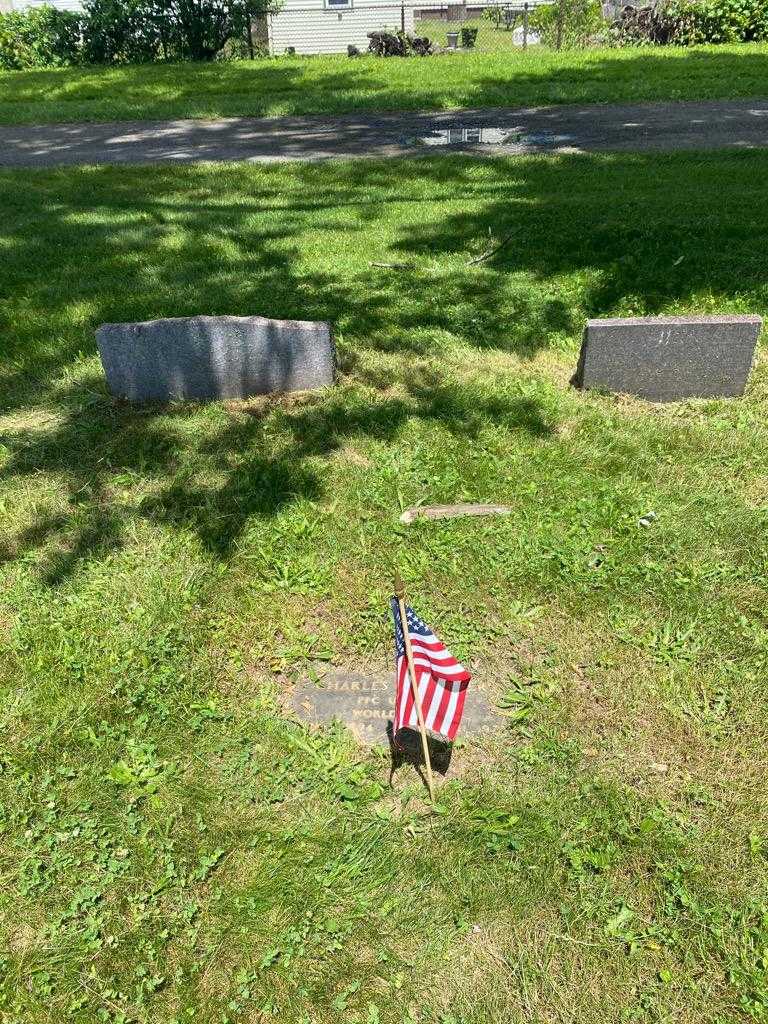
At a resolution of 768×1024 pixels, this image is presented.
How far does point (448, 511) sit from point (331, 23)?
2965cm

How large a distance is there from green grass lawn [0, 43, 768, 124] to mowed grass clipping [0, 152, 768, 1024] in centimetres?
924

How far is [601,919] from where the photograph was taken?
2756 millimetres

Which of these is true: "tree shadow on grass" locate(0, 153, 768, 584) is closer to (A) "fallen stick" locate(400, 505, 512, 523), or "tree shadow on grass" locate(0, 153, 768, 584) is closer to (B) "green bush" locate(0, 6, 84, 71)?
(A) "fallen stick" locate(400, 505, 512, 523)

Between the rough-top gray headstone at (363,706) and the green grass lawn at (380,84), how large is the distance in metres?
13.8

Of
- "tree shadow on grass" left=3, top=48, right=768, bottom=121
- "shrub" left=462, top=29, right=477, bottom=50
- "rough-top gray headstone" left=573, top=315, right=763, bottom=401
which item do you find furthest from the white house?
"rough-top gray headstone" left=573, top=315, right=763, bottom=401

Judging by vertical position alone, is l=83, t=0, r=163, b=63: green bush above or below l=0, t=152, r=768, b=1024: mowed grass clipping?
above

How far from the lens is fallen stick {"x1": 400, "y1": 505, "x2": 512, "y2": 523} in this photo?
4.62m

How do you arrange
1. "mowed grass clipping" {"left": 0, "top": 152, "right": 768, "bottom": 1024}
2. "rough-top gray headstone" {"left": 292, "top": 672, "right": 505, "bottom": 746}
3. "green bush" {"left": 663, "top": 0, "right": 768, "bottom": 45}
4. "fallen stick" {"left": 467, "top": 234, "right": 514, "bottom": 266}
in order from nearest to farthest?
"mowed grass clipping" {"left": 0, "top": 152, "right": 768, "bottom": 1024} < "rough-top gray headstone" {"left": 292, "top": 672, "right": 505, "bottom": 746} < "fallen stick" {"left": 467, "top": 234, "right": 514, "bottom": 266} < "green bush" {"left": 663, "top": 0, "right": 768, "bottom": 45}

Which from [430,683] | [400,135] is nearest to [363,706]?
[430,683]

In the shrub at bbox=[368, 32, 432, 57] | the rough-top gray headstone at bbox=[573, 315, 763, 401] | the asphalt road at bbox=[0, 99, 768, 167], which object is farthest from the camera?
the shrub at bbox=[368, 32, 432, 57]

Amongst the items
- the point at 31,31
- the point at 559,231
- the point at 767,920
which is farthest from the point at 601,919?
the point at 31,31

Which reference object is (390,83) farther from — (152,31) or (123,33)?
(123,33)

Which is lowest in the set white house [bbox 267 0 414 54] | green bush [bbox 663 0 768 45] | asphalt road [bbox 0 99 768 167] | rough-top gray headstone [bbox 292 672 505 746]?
rough-top gray headstone [bbox 292 672 505 746]

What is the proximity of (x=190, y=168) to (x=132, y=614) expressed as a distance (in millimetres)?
9536
